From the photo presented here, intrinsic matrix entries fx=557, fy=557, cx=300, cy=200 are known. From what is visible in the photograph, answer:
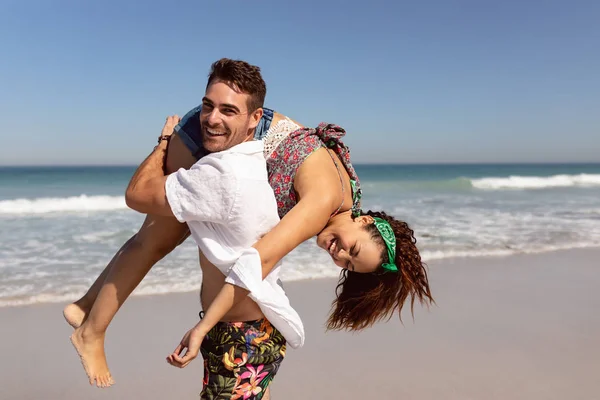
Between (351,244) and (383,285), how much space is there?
40 cm

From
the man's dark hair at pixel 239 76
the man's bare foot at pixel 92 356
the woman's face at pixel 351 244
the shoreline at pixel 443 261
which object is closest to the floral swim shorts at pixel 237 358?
the woman's face at pixel 351 244

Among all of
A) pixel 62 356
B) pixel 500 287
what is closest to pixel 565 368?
pixel 500 287

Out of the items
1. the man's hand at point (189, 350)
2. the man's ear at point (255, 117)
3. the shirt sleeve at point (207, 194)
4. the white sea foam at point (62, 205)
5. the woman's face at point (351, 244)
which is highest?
the man's ear at point (255, 117)

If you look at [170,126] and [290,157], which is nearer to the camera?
Result: [290,157]

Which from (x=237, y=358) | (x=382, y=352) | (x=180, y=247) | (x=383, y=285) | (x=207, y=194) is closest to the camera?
(x=207, y=194)

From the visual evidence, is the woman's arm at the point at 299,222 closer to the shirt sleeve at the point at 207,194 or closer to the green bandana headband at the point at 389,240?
the shirt sleeve at the point at 207,194

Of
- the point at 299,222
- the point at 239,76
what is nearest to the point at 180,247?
the point at 239,76

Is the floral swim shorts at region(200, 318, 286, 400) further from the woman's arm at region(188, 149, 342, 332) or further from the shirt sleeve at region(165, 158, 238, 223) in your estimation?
the shirt sleeve at region(165, 158, 238, 223)

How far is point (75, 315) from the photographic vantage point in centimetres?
298

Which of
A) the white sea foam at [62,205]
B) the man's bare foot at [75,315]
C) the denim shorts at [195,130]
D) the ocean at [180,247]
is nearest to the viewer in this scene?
the denim shorts at [195,130]

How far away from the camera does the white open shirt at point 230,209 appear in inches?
87.4

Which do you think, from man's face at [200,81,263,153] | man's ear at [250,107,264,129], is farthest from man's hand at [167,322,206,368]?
man's ear at [250,107,264,129]

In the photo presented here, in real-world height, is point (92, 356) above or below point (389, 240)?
below

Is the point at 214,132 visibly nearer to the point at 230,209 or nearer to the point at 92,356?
the point at 230,209
